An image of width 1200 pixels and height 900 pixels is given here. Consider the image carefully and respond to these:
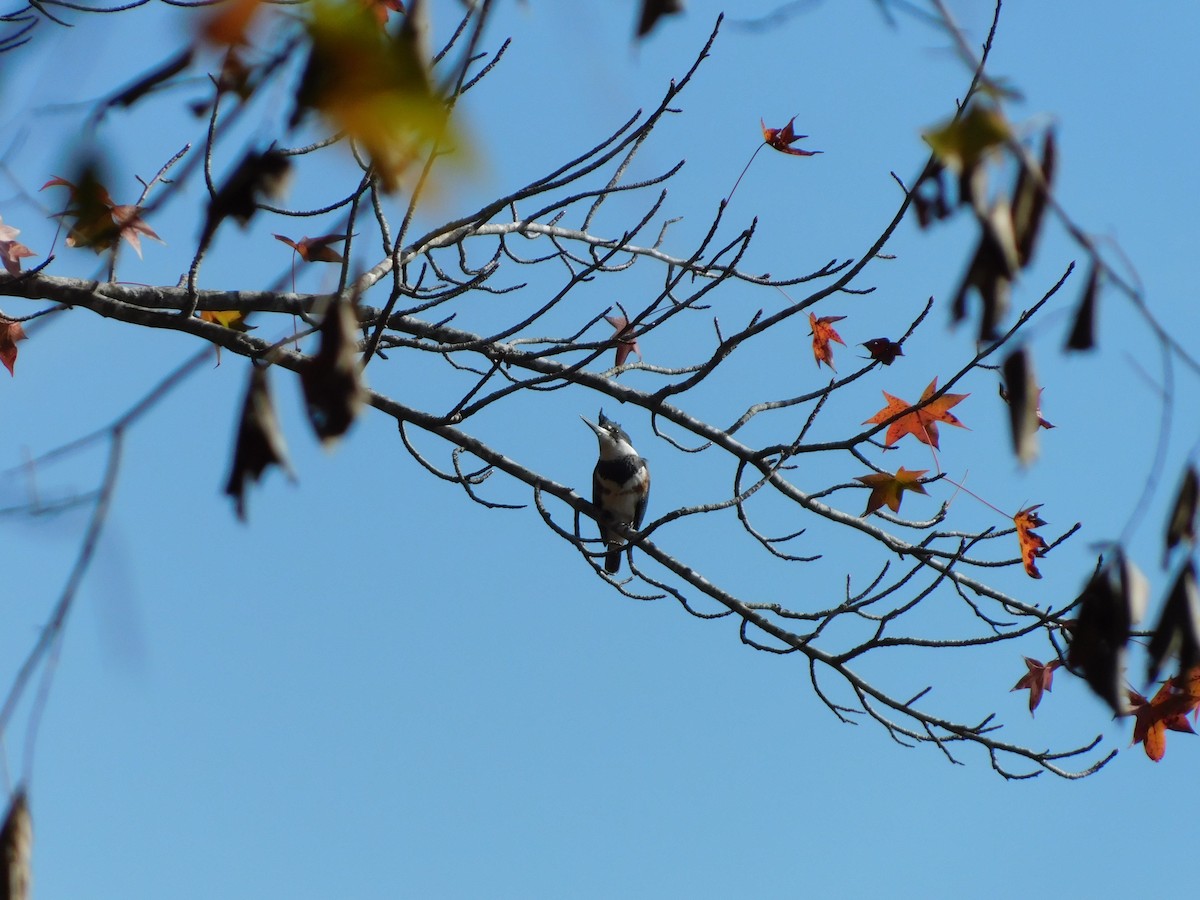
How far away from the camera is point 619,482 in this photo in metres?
7.11

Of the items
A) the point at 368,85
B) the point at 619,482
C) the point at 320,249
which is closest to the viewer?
the point at 368,85

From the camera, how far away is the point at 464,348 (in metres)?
3.59

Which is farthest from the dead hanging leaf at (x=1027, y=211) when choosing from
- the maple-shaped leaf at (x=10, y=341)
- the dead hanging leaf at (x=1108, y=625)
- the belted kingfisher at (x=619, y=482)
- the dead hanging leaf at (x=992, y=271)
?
the belted kingfisher at (x=619, y=482)

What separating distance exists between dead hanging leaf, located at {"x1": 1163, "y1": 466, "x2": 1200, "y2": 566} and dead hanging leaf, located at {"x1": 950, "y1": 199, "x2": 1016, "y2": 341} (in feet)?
1.43

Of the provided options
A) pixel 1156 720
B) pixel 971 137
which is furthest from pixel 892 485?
pixel 971 137

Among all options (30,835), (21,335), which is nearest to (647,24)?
(30,835)

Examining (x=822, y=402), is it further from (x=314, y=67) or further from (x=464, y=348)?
(x=314, y=67)

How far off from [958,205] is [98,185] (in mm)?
966

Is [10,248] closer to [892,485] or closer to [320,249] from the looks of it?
[320,249]

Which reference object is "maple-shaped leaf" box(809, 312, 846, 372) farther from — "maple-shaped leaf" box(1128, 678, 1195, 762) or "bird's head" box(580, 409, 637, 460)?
"bird's head" box(580, 409, 637, 460)

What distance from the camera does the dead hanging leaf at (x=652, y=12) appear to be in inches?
43.4

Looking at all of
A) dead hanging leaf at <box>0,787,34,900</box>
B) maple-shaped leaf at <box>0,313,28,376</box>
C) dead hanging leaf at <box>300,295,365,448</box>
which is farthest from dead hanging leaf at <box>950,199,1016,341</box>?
maple-shaped leaf at <box>0,313,28,376</box>

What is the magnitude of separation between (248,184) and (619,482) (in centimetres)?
599

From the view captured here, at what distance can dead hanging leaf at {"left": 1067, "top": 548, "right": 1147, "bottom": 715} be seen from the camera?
1.45 meters
